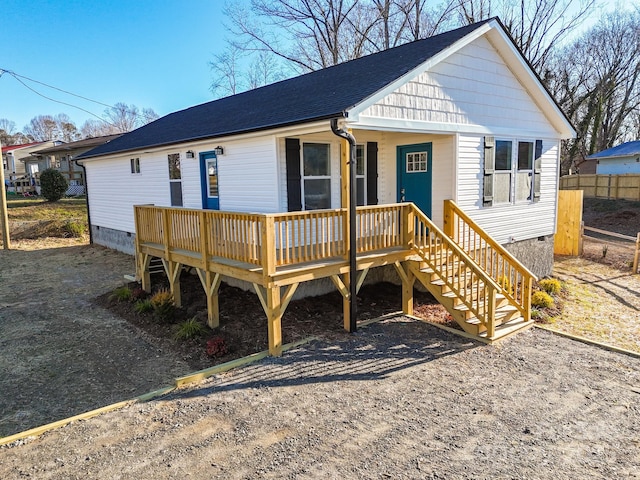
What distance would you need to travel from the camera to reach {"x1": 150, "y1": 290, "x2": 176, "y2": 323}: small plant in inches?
340

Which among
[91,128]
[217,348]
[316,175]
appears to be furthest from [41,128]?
[217,348]

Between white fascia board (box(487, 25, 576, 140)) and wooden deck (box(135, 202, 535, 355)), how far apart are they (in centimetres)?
378

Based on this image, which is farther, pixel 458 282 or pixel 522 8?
pixel 522 8

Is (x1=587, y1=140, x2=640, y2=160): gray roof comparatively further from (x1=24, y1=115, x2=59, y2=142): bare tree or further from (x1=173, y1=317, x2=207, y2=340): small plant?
(x1=24, y1=115, x2=59, y2=142): bare tree

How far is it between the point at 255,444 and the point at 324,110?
509 centimetres

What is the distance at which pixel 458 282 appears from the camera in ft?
24.7

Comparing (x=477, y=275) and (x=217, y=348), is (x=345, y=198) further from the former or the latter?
(x=217, y=348)

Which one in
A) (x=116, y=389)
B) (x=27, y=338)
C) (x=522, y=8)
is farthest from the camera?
(x=522, y=8)

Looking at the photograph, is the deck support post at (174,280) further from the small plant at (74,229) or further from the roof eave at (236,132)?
the small plant at (74,229)

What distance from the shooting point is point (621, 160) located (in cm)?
3175

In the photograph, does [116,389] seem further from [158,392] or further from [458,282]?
[458,282]

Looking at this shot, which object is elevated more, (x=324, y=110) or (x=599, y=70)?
(x=599, y=70)

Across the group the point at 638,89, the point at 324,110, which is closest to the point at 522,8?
the point at 638,89

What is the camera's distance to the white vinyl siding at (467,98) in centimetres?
815
